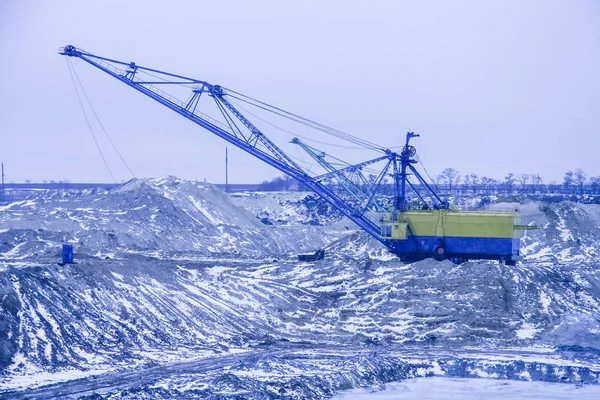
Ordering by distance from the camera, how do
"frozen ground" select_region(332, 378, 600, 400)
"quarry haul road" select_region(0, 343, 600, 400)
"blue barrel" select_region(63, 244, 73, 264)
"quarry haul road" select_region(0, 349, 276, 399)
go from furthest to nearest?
1. "blue barrel" select_region(63, 244, 73, 264)
2. "frozen ground" select_region(332, 378, 600, 400)
3. "quarry haul road" select_region(0, 343, 600, 400)
4. "quarry haul road" select_region(0, 349, 276, 399)

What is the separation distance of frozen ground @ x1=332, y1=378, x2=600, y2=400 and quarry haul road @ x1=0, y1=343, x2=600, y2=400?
1.97 m

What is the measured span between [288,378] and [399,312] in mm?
11114

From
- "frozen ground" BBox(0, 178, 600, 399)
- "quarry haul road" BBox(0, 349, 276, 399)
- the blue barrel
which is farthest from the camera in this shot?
the blue barrel

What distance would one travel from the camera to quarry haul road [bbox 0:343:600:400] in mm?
22906

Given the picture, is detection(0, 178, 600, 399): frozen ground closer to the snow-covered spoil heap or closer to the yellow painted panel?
the yellow painted panel

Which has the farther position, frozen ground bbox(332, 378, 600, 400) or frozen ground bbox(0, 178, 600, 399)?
frozen ground bbox(0, 178, 600, 399)

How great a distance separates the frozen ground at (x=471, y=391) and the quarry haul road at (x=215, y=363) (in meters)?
1.97

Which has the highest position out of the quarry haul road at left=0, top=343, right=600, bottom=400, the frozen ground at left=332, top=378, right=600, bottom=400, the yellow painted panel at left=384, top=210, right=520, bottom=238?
the yellow painted panel at left=384, top=210, right=520, bottom=238

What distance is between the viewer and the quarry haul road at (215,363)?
22906 mm

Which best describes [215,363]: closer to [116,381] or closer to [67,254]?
[116,381]

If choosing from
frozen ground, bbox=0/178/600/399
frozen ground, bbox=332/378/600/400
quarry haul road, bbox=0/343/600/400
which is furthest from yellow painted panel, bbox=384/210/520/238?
frozen ground, bbox=332/378/600/400

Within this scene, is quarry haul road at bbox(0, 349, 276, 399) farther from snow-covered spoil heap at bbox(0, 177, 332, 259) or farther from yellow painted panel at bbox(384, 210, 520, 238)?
snow-covered spoil heap at bbox(0, 177, 332, 259)

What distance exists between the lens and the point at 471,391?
998 inches

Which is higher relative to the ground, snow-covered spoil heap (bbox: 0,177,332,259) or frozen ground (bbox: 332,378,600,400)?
snow-covered spoil heap (bbox: 0,177,332,259)
